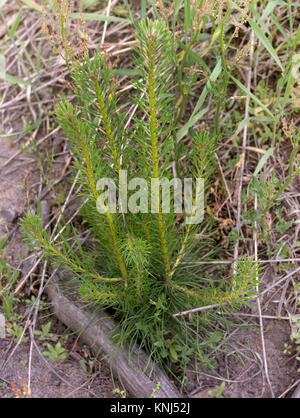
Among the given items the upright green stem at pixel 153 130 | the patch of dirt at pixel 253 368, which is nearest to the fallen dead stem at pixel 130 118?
the patch of dirt at pixel 253 368

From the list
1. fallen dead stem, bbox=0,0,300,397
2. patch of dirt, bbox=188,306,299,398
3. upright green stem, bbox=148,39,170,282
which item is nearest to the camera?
upright green stem, bbox=148,39,170,282

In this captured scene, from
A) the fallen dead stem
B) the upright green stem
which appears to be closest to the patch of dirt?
the fallen dead stem

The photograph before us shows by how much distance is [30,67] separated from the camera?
2.90 m

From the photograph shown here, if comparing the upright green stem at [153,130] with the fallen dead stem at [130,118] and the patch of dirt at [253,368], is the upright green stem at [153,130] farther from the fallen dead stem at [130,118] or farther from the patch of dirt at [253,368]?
the patch of dirt at [253,368]

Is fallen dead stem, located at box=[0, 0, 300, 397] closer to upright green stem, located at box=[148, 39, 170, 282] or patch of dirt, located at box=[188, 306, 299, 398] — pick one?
patch of dirt, located at box=[188, 306, 299, 398]

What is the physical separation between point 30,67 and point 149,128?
182 cm

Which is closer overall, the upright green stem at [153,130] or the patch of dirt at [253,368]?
the upright green stem at [153,130]

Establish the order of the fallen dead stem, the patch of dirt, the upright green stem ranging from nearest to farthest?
the upright green stem
the patch of dirt
the fallen dead stem

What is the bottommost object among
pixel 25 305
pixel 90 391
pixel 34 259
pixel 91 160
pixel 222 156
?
pixel 90 391

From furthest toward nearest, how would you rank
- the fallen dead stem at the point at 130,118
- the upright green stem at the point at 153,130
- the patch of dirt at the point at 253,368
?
the fallen dead stem at the point at 130,118 < the patch of dirt at the point at 253,368 < the upright green stem at the point at 153,130

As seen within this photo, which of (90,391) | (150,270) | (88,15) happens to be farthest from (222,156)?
(90,391)

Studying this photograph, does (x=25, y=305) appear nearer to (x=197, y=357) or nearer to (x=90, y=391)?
(x=90, y=391)

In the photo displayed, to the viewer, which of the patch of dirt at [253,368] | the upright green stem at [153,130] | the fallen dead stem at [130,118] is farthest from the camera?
the fallen dead stem at [130,118]

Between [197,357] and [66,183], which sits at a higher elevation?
[66,183]
